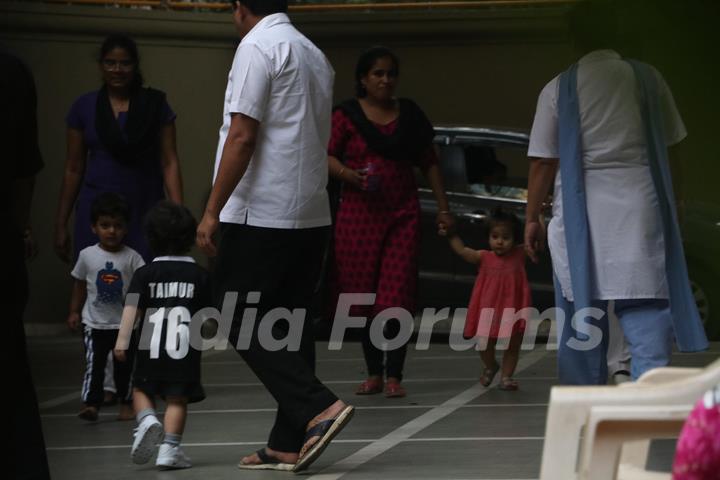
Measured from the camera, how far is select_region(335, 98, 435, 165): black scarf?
10203 millimetres

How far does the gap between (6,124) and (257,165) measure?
74.5 inches

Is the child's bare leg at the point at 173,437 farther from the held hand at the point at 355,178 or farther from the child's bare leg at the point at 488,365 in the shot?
the child's bare leg at the point at 488,365

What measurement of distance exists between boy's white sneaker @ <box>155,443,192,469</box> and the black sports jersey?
0.29 metres

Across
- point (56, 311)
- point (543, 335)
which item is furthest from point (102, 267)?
point (56, 311)

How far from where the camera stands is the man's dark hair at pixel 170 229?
777 centimetres

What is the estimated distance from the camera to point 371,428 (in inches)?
346

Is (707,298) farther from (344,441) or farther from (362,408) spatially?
(344,441)

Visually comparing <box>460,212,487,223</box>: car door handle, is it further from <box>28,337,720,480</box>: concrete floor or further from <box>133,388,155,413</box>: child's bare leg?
<box>133,388,155,413</box>: child's bare leg

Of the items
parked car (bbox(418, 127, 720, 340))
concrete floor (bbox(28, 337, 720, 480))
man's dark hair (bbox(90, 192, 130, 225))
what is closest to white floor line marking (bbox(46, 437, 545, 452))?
concrete floor (bbox(28, 337, 720, 480))

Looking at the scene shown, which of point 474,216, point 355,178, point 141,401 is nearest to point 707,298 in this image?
point 474,216

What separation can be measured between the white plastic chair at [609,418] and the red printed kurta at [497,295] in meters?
6.17

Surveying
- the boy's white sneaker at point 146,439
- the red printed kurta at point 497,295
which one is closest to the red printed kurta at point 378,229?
the red printed kurta at point 497,295

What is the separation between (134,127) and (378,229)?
1.60 m

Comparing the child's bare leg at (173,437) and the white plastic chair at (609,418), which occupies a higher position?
the white plastic chair at (609,418)
